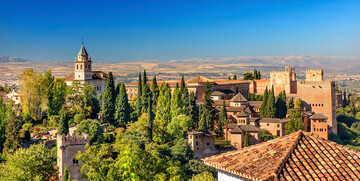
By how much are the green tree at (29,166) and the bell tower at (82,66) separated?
75.7ft

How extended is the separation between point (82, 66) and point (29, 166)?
25056 millimetres

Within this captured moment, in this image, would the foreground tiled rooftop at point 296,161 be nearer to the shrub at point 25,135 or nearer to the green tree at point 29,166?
the green tree at point 29,166

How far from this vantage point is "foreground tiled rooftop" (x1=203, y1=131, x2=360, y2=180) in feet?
23.0

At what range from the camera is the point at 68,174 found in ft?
88.3

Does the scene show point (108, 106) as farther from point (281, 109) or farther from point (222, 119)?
point (281, 109)

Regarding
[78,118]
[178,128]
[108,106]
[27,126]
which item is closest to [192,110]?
[178,128]

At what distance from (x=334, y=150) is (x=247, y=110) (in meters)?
36.3

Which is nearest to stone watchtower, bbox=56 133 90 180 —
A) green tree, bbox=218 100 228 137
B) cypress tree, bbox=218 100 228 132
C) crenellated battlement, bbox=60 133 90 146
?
crenellated battlement, bbox=60 133 90 146

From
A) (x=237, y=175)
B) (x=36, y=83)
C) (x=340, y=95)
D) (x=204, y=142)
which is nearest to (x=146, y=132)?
(x=204, y=142)

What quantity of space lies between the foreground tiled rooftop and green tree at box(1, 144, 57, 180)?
1600 centimetres

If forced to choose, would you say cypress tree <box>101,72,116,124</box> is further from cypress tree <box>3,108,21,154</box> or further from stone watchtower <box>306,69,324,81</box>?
stone watchtower <box>306,69,324,81</box>

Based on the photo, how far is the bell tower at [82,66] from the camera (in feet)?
151

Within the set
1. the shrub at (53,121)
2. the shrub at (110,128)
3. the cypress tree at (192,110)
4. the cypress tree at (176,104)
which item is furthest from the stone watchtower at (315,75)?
the shrub at (53,121)

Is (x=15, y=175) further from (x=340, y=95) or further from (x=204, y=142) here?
(x=340, y=95)
